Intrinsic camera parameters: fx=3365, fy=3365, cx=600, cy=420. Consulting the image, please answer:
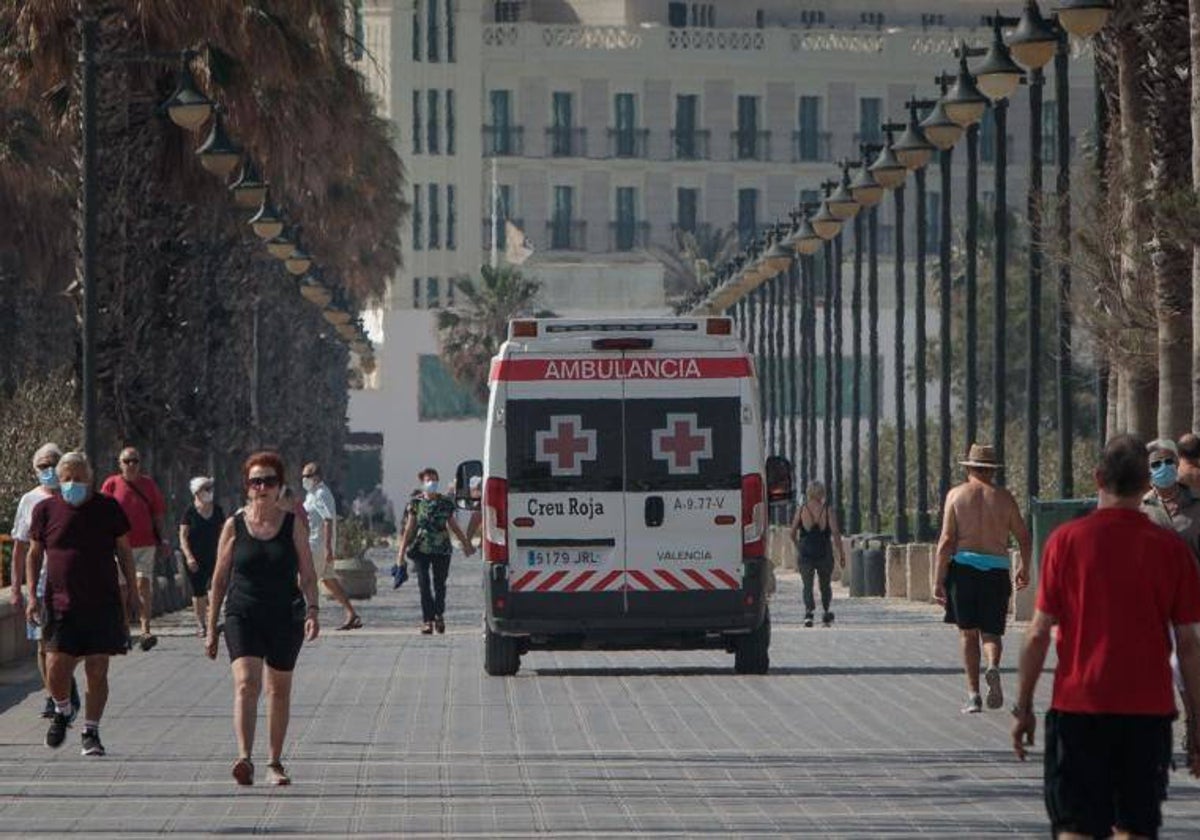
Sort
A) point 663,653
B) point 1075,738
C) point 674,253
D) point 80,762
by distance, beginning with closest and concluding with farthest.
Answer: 1. point 1075,738
2. point 80,762
3. point 663,653
4. point 674,253

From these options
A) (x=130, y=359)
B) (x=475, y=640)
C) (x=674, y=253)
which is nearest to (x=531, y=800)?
(x=475, y=640)

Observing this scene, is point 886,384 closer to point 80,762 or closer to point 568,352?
point 568,352

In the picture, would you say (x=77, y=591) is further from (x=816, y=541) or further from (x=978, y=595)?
Answer: (x=816, y=541)

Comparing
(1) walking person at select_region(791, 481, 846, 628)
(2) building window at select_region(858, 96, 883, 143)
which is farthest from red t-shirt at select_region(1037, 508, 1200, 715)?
(2) building window at select_region(858, 96, 883, 143)

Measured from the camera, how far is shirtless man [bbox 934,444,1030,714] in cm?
2094

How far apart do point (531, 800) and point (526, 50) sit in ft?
388

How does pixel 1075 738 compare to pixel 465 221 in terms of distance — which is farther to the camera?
pixel 465 221

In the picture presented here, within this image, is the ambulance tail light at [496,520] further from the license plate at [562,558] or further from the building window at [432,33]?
the building window at [432,33]

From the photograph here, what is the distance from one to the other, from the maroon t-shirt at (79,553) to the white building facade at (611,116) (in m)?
113

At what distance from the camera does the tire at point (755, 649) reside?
85.4ft

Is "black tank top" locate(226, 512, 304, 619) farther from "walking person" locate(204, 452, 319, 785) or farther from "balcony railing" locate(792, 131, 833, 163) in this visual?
"balcony railing" locate(792, 131, 833, 163)

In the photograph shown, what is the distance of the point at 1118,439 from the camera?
10.6m

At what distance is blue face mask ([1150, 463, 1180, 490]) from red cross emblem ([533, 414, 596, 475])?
8692mm

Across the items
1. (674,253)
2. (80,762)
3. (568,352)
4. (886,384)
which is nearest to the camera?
(80,762)
